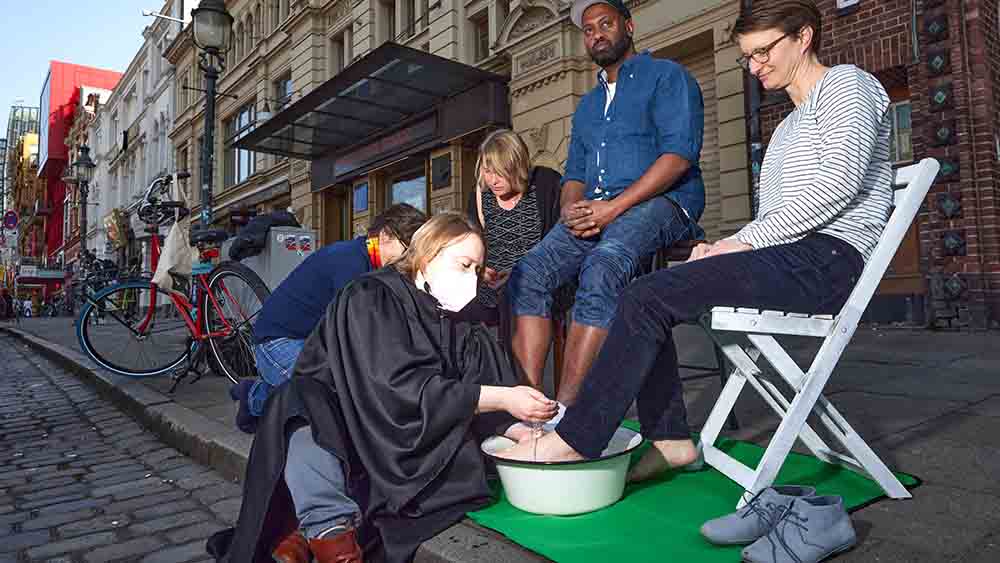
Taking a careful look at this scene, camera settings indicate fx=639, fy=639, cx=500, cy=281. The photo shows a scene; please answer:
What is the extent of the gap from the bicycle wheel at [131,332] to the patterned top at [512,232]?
A: 3.25 m

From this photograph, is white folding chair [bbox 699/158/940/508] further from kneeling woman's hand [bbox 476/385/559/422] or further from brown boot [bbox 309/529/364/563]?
brown boot [bbox 309/529/364/563]

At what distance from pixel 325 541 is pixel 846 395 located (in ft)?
10.1

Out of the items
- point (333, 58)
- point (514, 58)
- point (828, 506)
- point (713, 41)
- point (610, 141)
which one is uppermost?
point (333, 58)

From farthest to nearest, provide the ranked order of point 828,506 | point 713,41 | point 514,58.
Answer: point 514,58, point 713,41, point 828,506

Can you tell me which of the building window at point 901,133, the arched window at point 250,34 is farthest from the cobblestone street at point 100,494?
the arched window at point 250,34

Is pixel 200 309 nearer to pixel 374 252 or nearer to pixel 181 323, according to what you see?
pixel 181 323

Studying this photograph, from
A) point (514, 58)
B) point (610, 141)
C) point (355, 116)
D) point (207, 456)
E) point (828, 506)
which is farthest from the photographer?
point (355, 116)

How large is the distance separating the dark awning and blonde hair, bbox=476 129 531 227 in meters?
8.28

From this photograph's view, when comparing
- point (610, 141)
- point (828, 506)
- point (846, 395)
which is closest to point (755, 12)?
point (610, 141)

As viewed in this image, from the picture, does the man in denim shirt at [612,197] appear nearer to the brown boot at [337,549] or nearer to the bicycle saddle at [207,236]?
the brown boot at [337,549]

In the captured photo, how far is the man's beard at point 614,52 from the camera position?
3.00m

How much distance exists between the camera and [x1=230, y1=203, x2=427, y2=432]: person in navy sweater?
9.21ft

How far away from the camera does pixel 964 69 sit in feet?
22.1

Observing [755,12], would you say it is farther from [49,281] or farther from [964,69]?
[49,281]
